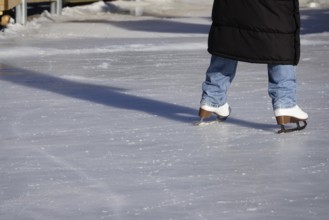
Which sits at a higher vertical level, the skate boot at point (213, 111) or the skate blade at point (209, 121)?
the skate boot at point (213, 111)

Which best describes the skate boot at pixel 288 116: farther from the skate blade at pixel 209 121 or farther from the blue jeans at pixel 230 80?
the skate blade at pixel 209 121

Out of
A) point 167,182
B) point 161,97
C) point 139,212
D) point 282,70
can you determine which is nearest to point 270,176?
point 167,182

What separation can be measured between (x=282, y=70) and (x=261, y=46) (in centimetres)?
19

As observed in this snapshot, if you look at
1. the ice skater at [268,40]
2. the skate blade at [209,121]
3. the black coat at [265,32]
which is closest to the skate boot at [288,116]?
the ice skater at [268,40]

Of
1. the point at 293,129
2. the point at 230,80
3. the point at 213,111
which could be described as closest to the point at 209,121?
the point at 213,111

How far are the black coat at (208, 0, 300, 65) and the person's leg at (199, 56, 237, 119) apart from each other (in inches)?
9.2

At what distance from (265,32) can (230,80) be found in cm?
49

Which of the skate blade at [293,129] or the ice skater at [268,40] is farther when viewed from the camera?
the skate blade at [293,129]

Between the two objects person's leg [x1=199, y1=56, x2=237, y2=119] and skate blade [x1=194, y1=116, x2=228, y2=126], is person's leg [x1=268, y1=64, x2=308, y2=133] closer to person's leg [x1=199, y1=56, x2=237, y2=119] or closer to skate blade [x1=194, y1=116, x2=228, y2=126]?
person's leg [x1=199, y1=56, x2=237, y2=119]

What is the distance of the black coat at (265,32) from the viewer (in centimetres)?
657

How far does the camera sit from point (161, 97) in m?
8.39

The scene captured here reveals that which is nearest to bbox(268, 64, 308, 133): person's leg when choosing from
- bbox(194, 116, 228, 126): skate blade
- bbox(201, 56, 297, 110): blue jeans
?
bbox(201, 56, 297, 110): blue jeans

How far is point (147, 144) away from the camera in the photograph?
20.9 feet

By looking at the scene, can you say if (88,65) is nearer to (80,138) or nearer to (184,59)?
(184,59)
